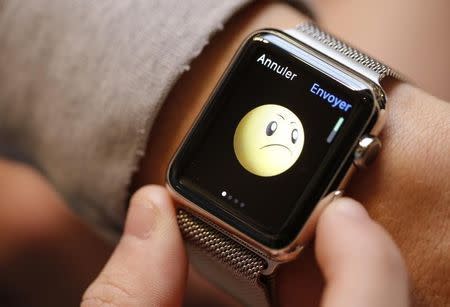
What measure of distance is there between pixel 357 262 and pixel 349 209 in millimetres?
66

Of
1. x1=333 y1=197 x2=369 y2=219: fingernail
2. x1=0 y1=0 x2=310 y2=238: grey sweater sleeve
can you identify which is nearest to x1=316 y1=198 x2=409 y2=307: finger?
x1=333 y1=197 x2=369 y2=219: fingernail

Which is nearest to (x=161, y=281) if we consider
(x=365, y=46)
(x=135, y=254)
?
(x=135, y=254)

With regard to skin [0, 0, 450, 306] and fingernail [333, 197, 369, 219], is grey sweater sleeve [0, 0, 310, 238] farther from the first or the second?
fingernail [333, 197, 369, 219]

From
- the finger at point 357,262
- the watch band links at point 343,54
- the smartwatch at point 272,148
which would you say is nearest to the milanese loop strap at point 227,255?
the smartwatch at point 272,148

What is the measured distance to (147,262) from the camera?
28.3 inches

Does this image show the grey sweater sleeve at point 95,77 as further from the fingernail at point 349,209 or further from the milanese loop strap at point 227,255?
the fingernail at point 349,209

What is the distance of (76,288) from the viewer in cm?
110

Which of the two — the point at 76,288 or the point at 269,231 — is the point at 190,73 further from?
the point at 76,288

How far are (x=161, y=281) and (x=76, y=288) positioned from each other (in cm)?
44

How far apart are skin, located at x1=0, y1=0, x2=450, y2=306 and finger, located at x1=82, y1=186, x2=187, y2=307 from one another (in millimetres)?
103

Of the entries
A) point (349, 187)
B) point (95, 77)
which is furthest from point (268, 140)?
point (95, 77)

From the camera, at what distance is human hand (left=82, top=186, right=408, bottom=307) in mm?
592

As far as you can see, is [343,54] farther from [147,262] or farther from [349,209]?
[147,262]

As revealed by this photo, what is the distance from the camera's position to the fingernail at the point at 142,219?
0.74 meters
